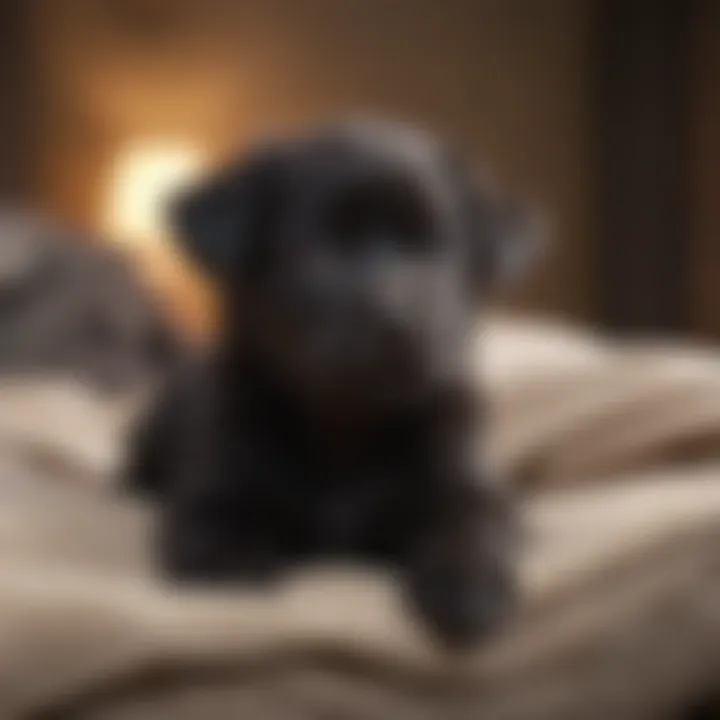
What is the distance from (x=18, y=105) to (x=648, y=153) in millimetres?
1479

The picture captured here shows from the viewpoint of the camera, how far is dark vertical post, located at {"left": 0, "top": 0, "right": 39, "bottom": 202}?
3115 millimetres

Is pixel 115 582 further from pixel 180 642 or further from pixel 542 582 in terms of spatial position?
pixel 542 582

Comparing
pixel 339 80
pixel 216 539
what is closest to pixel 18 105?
pixel 339 80

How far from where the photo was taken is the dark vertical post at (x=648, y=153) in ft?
10.4

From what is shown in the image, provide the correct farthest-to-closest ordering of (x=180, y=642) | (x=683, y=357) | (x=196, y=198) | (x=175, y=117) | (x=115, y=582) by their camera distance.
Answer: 1. (x=175, y=117)
2. (x=683, y=357)
3. (x=196, y=198)
4. (x=115, y=582)
5. (x=180, y=642)

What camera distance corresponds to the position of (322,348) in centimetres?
113

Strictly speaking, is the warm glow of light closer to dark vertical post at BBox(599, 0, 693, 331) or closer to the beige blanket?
dark vertical post at BBox(599, 0, 693, 331)

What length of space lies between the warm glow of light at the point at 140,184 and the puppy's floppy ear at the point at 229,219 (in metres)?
1.71

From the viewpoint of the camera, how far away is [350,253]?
1177 mm

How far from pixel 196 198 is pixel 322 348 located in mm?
203

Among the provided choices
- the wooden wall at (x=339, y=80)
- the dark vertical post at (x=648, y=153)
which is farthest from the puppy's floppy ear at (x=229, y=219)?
the dark vertical post at (x=648, y=153)

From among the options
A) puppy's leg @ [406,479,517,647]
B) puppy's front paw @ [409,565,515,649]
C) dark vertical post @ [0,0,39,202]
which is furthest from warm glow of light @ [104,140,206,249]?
puppy's front paw @ [409,565,515,649]

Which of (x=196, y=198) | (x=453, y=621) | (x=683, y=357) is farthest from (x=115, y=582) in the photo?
(x=683, y=357)

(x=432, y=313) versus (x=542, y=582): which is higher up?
(x=432, y=313)
